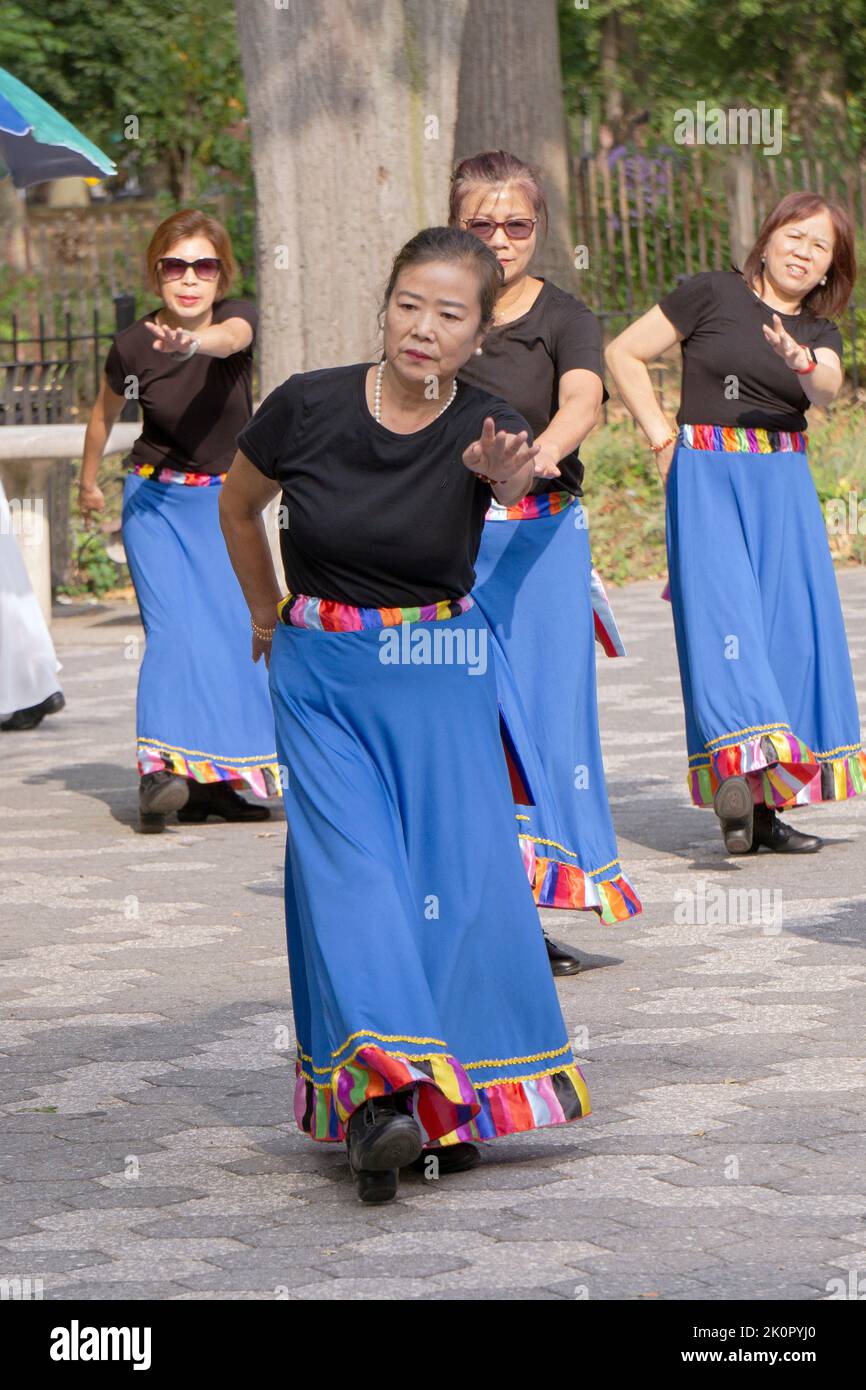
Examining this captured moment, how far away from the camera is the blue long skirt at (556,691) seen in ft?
21.2

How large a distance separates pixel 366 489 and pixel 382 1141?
1233 millimetres

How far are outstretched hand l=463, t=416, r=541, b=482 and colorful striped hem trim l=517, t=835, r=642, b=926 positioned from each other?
7.00 ft

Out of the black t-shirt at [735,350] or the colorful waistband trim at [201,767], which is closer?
the black t-shirt at [735,350]

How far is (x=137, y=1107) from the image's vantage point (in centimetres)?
527

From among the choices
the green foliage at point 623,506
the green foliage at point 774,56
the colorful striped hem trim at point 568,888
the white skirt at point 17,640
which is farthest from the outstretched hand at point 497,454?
the green foliage at point 774,56

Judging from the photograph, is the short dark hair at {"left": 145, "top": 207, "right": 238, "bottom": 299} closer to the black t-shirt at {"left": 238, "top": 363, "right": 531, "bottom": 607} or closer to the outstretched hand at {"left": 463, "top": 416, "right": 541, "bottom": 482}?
the black t-shirt at {"left": 238, "top": 363, "right": 531, "bottom": 607}

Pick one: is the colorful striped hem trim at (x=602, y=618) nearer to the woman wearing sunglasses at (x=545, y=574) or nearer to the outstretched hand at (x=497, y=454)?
the woman wearing sunglasses at (x=545, y=574)

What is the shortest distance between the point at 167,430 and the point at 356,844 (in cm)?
454

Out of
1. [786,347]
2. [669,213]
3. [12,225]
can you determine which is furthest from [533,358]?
[12,225]

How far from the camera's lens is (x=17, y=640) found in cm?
1123

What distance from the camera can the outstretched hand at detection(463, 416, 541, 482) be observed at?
440cm

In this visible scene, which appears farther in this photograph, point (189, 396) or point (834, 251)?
point (189, 396)

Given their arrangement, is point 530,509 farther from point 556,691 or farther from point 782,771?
point 782,771

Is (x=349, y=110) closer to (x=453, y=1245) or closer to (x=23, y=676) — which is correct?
(x=23, y=676)
